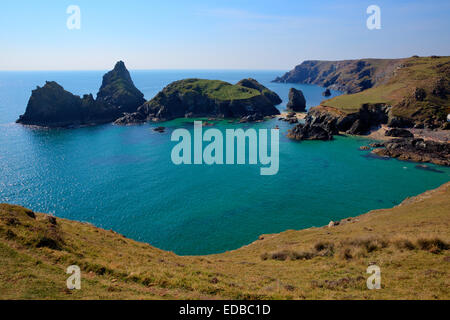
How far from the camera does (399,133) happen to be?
112750 mm

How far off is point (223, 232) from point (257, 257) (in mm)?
19082

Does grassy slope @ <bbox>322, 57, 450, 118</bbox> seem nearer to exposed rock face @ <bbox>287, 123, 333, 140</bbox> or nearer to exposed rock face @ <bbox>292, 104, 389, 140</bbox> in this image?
exposed rock face @ <bbox>292, 104, 389, 140</bbox>

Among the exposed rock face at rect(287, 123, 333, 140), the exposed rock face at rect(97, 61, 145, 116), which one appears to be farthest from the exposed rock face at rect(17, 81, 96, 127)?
the exposed rock face at rect(287, 123, 333, 140)

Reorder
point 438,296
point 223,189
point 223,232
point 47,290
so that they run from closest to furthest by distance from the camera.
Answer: point 438,296 < point 47,290 < point 223,232 < point 223,189

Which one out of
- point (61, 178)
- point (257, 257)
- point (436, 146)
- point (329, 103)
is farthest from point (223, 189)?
point (329, 103)

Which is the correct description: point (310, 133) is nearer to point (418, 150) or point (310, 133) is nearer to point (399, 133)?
point (399, 133)

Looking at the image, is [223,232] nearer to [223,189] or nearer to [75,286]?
[223,189]

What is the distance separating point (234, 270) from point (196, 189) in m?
45.9

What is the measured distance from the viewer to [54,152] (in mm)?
101312

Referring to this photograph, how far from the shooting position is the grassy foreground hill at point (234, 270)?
57.4 ft

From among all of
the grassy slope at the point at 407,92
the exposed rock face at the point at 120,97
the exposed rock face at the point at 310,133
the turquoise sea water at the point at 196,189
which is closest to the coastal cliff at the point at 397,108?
the grassy slope at the point at 407,92

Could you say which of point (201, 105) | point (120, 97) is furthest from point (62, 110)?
point (201, 105)

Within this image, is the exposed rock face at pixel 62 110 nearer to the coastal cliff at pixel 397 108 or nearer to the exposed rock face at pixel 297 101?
the exposed rock face at pixel 297 101

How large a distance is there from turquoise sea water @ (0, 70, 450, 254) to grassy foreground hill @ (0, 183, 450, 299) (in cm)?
2119
